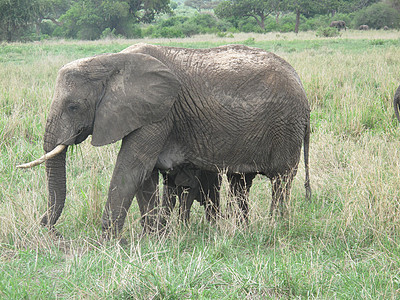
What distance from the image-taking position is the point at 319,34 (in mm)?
26281

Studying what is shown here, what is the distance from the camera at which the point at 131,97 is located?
380 cm

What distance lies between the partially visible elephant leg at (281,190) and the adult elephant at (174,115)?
1 cm

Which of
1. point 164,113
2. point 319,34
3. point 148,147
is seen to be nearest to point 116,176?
point 148,147

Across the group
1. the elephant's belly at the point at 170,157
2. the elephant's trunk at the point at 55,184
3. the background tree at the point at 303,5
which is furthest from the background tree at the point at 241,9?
the elephant's trunk at the point at 55,184

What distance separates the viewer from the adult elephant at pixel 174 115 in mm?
3768

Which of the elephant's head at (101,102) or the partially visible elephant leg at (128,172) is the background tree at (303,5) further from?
the partially visible elephant leg at (128,172)

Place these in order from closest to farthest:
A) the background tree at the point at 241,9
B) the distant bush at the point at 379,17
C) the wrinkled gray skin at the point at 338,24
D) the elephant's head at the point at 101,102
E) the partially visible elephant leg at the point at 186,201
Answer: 1. the elephant's head at the point at 101,102
2. the partially visible elephant leg at the point at 186,201
3. the wrinkled gray skin at the point at 338,24
4. the distant bush at the point at 379,17
5. the background tree at the point at 241,9

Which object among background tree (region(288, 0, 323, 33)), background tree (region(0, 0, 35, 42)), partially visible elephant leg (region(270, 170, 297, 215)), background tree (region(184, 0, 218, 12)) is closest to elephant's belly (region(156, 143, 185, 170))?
partially visible elephant leg (region(270, 170, 297, 215))

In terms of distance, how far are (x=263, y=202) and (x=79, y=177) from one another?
6.37ft

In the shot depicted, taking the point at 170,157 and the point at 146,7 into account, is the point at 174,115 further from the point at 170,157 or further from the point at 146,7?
the point at 146,7

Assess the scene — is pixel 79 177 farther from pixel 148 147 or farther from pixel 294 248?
pixel 294 248

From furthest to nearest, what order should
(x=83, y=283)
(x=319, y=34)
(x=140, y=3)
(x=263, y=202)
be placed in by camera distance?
(x=140, y=3) → (x=319, y=34) → (x=263, y=202) → (x=83, y=283)

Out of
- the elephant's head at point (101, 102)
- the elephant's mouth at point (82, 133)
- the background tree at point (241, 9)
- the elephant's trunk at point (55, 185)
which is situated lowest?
the background tree at point (241, 9)

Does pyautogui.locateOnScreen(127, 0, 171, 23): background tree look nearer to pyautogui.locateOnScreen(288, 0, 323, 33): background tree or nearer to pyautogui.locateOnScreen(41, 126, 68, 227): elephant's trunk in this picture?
pyautogui.locateOnScreen(288, 0, 323, 33): background tree
